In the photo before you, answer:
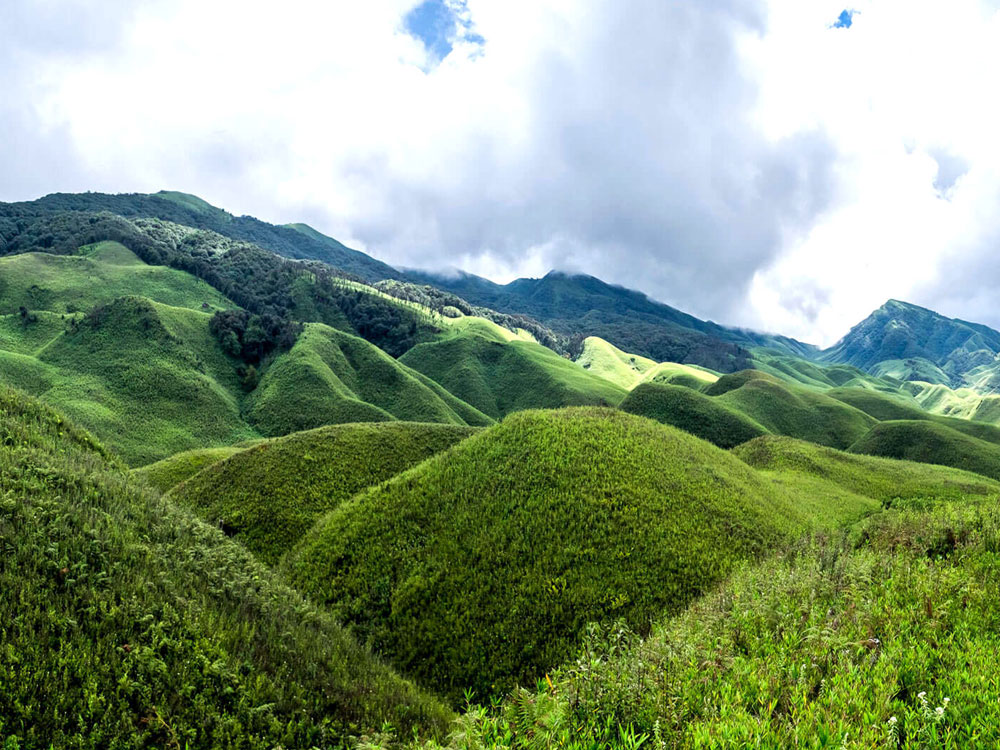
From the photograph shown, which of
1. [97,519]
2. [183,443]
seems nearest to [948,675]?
[97,519]

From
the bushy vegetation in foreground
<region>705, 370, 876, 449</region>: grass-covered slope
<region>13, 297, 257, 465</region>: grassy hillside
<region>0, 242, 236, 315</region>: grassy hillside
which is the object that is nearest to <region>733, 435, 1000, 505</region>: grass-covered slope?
the bushy vegetation in foreground

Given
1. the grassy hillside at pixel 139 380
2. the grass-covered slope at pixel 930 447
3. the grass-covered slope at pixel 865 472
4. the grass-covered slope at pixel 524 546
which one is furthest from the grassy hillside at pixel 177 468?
the grass-covered slope at pixel 930 447

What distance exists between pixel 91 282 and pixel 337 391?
100767 millimetres

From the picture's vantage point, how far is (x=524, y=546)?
20.2m

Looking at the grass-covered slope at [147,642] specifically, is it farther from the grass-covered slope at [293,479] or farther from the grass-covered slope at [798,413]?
the grass-covered slope at [798,413]

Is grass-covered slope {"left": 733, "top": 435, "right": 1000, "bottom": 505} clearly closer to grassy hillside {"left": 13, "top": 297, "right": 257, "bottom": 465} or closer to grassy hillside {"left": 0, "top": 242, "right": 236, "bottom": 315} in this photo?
grassy hillside {"left": 13, "top": 297, "right": 257, "bottom": 465}

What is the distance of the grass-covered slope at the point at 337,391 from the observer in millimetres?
102438

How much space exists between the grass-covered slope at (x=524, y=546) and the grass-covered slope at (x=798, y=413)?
99217 millimetres

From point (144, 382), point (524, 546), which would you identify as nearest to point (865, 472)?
point (524, 546)

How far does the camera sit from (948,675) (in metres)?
6.36

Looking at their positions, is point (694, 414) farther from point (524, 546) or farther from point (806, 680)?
point (806, 680)

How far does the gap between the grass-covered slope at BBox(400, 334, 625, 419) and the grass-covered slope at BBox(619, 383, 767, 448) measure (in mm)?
27802

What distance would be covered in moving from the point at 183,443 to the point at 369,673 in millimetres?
91248

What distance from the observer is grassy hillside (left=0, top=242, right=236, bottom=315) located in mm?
131125
